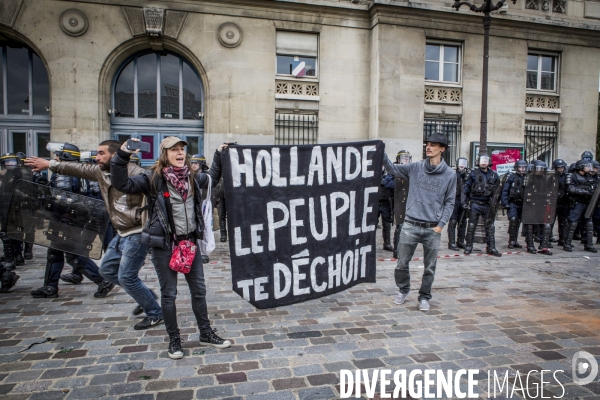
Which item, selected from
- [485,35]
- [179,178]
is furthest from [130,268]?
[485,35]

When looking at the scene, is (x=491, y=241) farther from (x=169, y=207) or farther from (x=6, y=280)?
(x=6, y=280)

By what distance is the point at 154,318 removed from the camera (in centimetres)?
466

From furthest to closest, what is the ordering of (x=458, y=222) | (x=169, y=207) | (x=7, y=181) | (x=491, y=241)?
(x=458, y=222) → (x=491, y=241) → (x=7, y=181) → (x=169, y=207)

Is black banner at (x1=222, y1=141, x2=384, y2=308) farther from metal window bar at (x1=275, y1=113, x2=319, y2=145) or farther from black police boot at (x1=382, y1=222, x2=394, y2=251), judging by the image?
metal window bar at (x1=275, y1=113, x2=319, y2=145)

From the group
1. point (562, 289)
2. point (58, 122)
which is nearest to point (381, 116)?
point (562, 289)

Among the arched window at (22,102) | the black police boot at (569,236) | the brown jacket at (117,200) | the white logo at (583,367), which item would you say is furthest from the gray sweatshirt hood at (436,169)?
the arched window at (22,102)

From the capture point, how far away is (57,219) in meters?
5.87

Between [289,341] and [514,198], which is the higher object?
[514,198]

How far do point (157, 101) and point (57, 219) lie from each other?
1031cm

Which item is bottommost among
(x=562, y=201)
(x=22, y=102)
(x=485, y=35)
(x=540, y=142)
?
(x=562, y=201)

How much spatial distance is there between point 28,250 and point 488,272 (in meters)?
9.06

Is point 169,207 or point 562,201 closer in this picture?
point 169,207

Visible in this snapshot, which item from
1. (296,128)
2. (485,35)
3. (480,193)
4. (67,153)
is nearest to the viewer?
(67,153)

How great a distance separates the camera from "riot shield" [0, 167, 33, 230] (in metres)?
6.08
